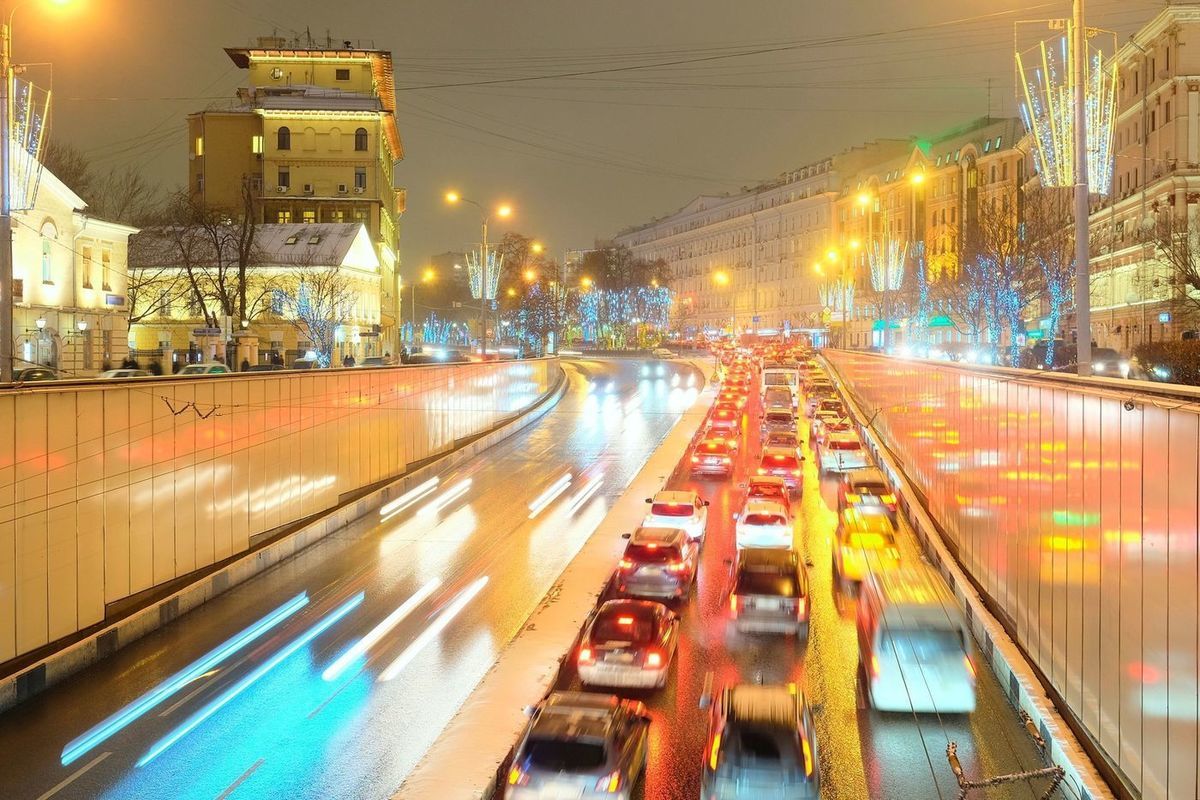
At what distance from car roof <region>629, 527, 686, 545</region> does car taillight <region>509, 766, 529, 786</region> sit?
9.46m

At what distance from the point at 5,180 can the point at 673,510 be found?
50.5ft

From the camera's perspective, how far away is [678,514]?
2341 cm

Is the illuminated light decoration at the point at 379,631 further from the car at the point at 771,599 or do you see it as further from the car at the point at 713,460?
the car at the point at 713,460

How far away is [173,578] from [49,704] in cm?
540

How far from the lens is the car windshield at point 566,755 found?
10523mm

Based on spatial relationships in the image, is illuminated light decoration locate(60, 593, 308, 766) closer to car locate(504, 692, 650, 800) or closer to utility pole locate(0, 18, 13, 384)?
utility pole locate(0, 18, 13, 384)

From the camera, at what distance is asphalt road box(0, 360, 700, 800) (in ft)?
42.3

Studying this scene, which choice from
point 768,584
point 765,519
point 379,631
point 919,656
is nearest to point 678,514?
point 765,519

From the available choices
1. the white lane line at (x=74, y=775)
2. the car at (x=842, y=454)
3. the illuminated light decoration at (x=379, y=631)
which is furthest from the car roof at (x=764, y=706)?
the car at (x=842, y=454)

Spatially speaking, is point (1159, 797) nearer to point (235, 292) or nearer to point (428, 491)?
point (428, 491)

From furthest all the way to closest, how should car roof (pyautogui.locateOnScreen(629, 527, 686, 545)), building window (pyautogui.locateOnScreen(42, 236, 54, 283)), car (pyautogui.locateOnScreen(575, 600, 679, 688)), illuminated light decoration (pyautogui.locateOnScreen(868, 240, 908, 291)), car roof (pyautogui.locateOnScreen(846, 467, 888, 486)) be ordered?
illuminated light decoration (pyautogui.locateOnScreen(868, 240, 908, 291)) < building window (pyautogui.locateOnScreen(42, 236, 54, 283)) < car roof (pyautogui.locateOnScreen(846, 467, 888, 486)) < car roof (pyautogui.locateOnScreen(629, 527, 686, 545)) < car (pyautogui.locateOnScreen(575, 600, 679, 688))

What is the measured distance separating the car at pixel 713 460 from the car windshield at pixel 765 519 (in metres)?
11.4

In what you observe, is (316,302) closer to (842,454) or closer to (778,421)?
(778,421)

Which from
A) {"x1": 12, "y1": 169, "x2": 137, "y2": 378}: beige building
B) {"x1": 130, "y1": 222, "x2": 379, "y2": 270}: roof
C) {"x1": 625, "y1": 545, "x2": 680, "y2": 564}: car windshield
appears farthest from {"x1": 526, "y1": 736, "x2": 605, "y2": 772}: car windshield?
{"x1": 130, "y1": 222, "x2": 379, "y2": 270}: roof
